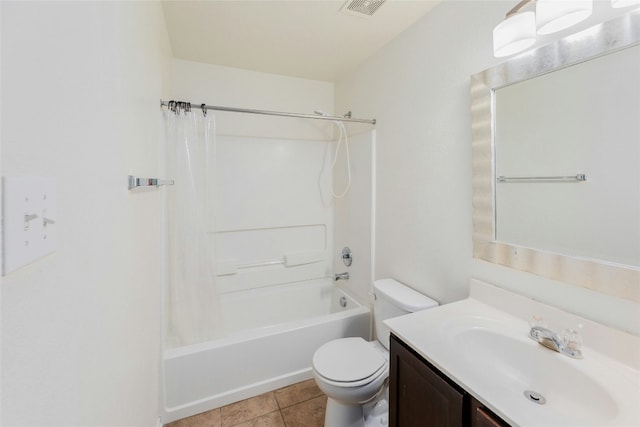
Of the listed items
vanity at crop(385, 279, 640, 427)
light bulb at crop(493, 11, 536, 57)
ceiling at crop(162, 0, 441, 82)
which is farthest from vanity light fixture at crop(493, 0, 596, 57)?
vanity at crop(385, 279, 640, 427)

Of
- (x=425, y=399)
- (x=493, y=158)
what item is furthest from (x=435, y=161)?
(x=425, y=399)

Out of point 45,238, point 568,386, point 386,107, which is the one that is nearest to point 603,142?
point 568,386

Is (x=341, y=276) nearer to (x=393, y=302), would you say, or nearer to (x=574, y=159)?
(x=393, y=302)

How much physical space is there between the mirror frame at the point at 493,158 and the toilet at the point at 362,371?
1.66ft

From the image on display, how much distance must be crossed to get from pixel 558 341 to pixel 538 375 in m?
0.14

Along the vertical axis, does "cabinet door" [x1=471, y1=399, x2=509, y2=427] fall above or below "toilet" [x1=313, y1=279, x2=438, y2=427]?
above

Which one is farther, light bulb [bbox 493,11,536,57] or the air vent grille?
the air vent grille

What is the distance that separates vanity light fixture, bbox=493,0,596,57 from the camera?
2.91ft

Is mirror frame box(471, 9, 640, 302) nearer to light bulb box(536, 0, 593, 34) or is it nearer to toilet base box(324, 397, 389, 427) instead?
light bulb box(536, 0, 593, 34)

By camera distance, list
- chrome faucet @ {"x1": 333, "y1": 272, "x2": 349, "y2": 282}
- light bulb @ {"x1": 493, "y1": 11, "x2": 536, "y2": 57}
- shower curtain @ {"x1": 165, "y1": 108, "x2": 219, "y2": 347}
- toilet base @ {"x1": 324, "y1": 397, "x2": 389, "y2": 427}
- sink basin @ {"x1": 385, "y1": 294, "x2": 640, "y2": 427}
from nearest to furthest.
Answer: sink basin @ {"x1": 385, "y1": 294, "x2": 640, "y2": 427}
light bulb @ {"x1": 493, "y1": 11, "x2": 536, "y2": 57}
toilet base @ {"x1": 324, "y1": 397, "x2": 389, "y2": 427}
shower curtain @ {"x1": 165, "y1": 108, "x2": 219, "y2": 347}
chrome faucet @ {"x1": 333, "y1": 272, "x2": 349, "y2": 282}

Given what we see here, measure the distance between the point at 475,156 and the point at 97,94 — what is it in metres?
1.45

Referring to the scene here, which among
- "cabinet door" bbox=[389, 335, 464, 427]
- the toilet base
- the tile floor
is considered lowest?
the tile floor

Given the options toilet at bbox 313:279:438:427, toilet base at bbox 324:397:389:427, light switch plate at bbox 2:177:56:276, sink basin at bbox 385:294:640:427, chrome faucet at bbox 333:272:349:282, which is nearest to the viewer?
light switch plate at bbox 2:177:56:276

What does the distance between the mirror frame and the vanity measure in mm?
147
